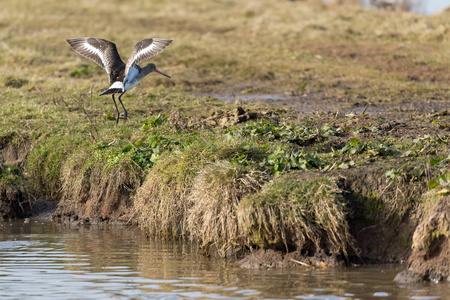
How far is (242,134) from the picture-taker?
30.6 ft

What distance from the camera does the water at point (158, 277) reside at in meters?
6.02

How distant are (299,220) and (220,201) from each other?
910mm

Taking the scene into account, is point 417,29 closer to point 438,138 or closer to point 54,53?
point 54,53

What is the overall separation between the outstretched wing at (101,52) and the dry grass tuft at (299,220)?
473 cm

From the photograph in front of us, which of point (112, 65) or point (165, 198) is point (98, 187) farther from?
point (112, 65)

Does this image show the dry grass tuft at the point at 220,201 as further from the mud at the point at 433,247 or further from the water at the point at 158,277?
the mud at the point at 433,247

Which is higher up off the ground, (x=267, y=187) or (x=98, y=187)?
(x=98, y=187)

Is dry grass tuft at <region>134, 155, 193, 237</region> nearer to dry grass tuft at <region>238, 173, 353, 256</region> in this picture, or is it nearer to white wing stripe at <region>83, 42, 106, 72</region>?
dry grass tuft at <region>238, 173, 353, 256</region>

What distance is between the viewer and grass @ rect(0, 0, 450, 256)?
23.0ft

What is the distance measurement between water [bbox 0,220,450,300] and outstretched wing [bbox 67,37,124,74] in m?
3.52

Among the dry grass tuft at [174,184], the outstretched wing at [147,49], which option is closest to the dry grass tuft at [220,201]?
the dry grass tuft at [174,184]

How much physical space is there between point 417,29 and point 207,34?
619 centimetres

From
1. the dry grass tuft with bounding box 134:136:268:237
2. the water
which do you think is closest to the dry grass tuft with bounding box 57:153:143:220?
the dry grass tuft with bounding box 134:136:268:237

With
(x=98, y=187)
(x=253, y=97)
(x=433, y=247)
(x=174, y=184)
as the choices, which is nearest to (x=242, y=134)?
(x=174, y=184)
